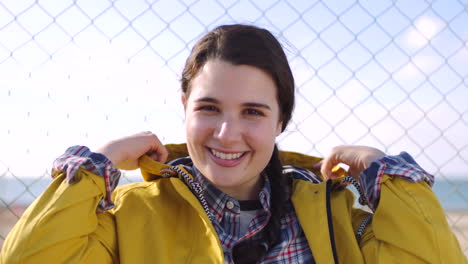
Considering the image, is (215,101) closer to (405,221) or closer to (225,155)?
(225,155)

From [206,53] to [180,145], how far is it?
1.37ft

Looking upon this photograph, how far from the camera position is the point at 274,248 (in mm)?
1573

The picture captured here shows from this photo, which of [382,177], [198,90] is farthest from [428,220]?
[198,90]

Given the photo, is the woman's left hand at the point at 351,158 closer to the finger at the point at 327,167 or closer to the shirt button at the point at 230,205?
the finger at the point at 327,167

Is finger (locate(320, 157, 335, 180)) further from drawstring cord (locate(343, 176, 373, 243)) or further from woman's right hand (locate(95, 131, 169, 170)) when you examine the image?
→ woman's right hand (locate(95, 131, 169, 170))

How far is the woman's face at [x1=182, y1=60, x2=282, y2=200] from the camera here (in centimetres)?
150

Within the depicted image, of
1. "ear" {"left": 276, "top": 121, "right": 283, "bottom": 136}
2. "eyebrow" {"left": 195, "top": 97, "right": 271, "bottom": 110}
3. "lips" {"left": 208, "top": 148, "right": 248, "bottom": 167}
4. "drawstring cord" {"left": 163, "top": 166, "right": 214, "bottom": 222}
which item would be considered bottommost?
"drawstring cord" {"left": 163, "top": 166, "right": 214, "bottom": 222}

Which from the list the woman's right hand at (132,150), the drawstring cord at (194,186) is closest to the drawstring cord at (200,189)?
the drawstring cord at (194,186)

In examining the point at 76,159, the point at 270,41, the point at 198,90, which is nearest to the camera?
the point at 76,159

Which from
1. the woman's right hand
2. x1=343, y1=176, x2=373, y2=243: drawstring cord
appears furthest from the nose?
x1=343, y1=176, x2=373, y2=243: drawstring cord

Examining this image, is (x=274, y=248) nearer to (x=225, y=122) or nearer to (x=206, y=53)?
(x=225, y=122)

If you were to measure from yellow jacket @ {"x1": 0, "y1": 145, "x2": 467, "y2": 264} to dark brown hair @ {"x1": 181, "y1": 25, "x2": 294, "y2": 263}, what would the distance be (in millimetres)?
109

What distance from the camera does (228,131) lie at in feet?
4.84

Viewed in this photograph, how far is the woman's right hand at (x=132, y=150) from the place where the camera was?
60.9 inches
